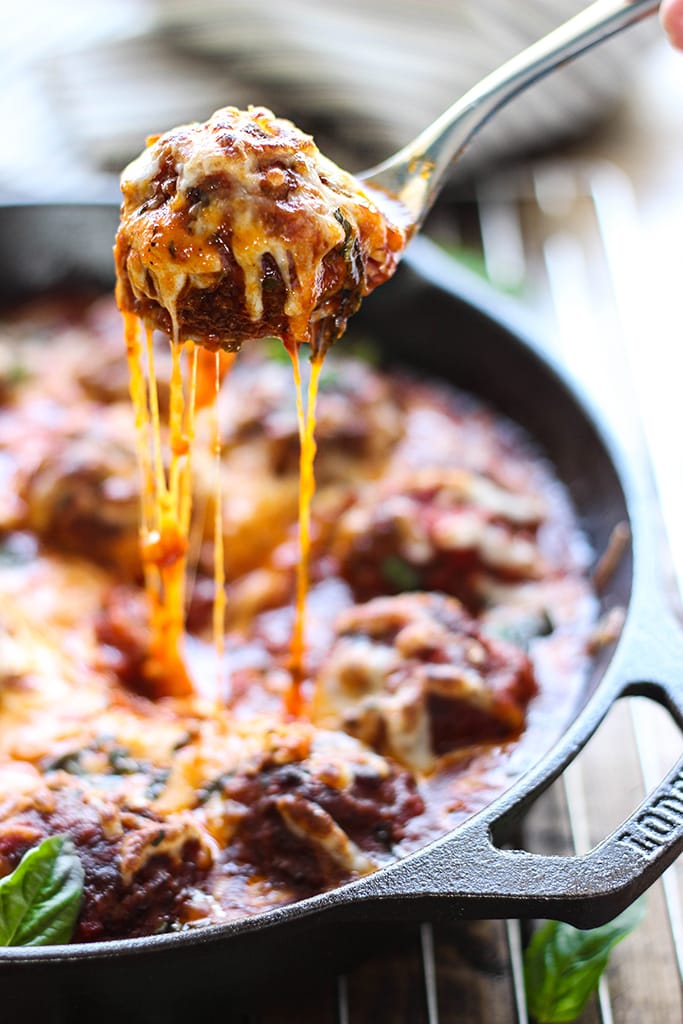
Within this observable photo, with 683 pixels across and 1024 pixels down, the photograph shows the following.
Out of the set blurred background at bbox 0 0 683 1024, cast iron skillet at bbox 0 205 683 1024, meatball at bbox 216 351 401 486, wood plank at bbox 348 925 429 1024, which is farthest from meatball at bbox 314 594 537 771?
blurred background at bbox 0 0 683 1024

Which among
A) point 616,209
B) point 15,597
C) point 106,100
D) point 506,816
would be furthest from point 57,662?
point 616,209

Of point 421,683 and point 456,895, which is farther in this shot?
point 421,683

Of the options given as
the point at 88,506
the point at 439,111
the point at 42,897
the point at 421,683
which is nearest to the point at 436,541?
the point at 421,683

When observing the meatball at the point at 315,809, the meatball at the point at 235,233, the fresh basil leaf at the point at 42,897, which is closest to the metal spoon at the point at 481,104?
the meatball at the point at 235,233

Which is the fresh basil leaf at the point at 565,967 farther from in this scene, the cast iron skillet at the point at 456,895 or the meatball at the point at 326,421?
the meatball at the point at 326,421

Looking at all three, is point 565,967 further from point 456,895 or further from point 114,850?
point 114,850
